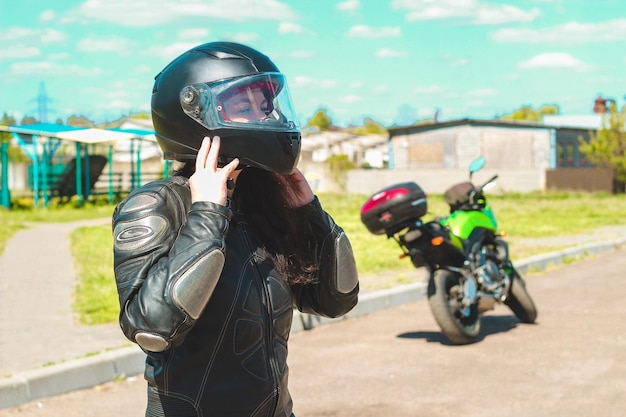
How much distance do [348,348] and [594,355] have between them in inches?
75.3

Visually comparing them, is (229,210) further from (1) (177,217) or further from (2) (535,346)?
(2) (535,346)

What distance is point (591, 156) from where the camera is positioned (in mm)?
37375

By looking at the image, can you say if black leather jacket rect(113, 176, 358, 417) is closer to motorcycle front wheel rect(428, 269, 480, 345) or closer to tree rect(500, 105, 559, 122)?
motorcycle front wheel rect(428, 269, 480, 345)

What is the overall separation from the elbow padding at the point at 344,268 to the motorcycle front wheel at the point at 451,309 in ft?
15.0

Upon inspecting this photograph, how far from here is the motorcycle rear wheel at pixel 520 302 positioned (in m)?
8.10

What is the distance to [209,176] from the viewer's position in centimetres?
230

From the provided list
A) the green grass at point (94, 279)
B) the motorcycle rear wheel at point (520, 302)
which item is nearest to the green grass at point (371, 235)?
the green grass at point (94, 279)

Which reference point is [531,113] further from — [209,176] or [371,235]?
[209,176]

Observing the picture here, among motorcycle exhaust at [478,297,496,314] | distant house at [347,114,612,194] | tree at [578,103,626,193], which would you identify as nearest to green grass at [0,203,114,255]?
motorcycle exhaust at [478,297,496,314]

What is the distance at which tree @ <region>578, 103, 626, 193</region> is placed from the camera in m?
35.8

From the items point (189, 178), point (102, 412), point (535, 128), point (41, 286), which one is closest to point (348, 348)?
point (102, 412)

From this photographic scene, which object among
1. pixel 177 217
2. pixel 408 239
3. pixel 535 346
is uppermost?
pixel 177 217

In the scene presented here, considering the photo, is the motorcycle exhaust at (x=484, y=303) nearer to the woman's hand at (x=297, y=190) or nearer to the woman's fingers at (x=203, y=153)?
the woman's hand at (x=297, y=190)

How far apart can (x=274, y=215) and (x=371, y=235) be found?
46.6 feet
